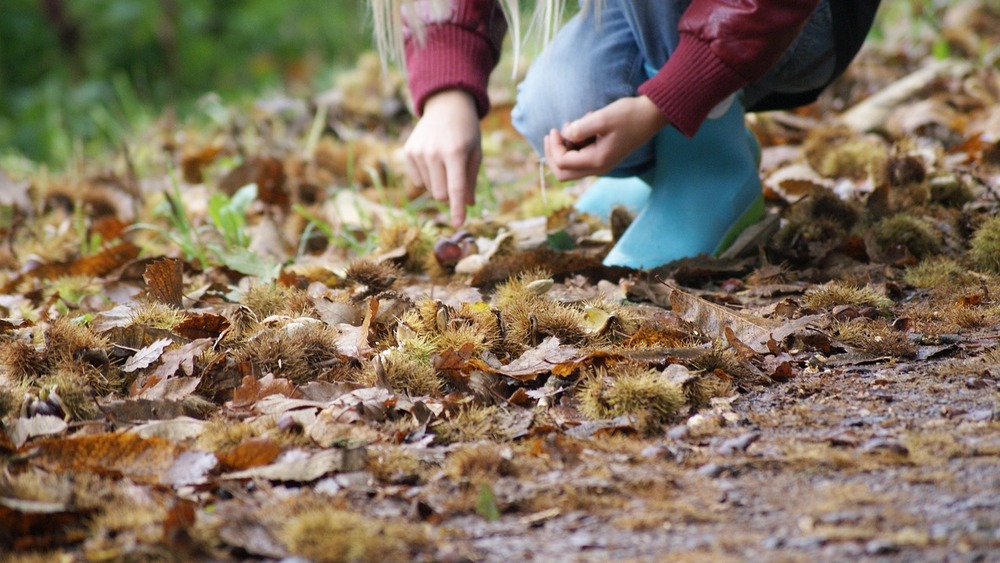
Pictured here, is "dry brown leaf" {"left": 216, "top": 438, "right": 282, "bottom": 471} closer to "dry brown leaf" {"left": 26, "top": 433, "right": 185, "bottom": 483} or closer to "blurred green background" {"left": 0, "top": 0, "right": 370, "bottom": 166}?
"dry brown leaf" {"left": 26, "top": 433, "right": 185, "bottom": 483}

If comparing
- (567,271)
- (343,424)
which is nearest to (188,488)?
(343,424)

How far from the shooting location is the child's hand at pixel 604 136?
172cm

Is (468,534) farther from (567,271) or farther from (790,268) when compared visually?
(790,268)

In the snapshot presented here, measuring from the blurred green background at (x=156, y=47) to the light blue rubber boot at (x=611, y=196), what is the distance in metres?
4.57

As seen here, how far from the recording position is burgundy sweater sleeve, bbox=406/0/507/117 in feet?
6.41

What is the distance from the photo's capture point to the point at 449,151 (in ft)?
6.01

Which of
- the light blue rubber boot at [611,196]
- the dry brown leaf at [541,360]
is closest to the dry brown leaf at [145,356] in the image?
the dry brown leaf at [541,360]

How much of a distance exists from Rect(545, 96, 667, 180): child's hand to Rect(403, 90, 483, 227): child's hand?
188 mm

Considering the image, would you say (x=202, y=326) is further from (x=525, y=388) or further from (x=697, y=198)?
(x=697, y=198)

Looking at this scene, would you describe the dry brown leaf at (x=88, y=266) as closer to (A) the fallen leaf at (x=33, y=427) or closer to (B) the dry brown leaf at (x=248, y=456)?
(A) the fallen leaf at (x=33, y=427)

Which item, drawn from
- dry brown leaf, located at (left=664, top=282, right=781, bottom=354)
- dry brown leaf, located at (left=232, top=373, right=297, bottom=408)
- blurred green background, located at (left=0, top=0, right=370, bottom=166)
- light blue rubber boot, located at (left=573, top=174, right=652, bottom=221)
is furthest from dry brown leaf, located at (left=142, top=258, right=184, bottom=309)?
blurred green background, located at (left=0, top=0, right=370, bottom=166)

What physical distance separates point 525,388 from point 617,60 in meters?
0.97

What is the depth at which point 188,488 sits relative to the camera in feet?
3.28

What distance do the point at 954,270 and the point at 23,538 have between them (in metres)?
1.61
